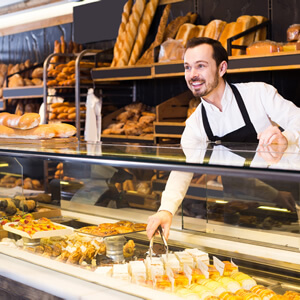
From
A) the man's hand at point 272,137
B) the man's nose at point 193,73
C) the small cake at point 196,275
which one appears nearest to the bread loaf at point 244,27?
the man's nose at point 193,73

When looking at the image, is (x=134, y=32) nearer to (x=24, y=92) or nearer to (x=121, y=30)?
(x=121, y=30)

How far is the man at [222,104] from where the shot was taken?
2256 mm

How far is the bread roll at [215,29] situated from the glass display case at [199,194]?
1685 millimetres

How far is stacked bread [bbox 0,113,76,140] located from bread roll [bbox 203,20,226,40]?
182 cm

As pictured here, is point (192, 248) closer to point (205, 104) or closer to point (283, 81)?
point (205, 104)

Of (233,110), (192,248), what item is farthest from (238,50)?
(192,248)

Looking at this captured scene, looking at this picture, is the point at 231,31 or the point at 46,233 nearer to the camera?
the point at 46,233

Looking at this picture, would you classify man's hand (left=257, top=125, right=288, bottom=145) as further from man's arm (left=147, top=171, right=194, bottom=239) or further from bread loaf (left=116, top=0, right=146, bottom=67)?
bread loaf (left=116, top=0, right=146, bottom=67)

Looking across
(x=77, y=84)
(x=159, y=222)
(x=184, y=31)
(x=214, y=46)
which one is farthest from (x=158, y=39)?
(x=159, y=222)

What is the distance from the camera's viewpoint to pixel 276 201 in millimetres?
1710

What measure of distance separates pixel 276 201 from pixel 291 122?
58cm

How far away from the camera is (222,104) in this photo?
232cm

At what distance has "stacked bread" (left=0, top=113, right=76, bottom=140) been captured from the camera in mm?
2305

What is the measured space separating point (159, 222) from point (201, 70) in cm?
88
